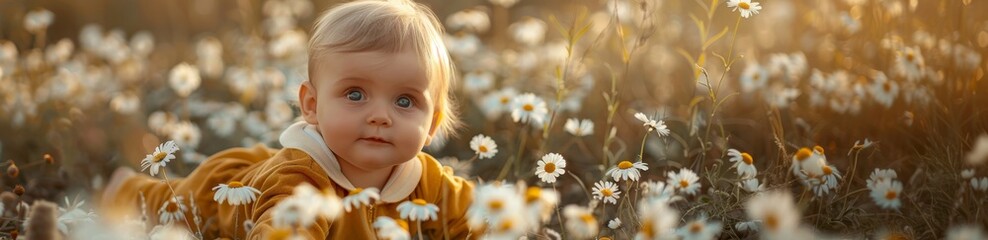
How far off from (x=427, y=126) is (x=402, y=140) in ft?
0.37

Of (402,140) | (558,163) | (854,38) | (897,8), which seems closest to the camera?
(402,140)

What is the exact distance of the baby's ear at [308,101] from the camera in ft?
7.92

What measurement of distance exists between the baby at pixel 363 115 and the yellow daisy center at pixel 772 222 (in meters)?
0.86

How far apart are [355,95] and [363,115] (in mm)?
56

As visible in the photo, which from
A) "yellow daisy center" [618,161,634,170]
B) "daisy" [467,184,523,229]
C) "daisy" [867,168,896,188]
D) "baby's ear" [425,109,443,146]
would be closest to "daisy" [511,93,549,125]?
"baby's ear" [425,109,443,146]

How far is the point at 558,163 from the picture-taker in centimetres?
248

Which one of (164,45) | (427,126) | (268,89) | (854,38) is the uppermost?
(427,126)

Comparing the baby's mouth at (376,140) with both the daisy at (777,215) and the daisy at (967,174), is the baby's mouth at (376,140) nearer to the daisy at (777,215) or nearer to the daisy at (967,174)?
the daisy at (777,215)

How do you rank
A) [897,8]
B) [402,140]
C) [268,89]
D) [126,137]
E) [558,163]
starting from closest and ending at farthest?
[402,140]
[558,163]
[897,8]
[126,137]
[268,89]

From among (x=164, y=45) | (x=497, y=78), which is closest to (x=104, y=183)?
(x=497, y=78)

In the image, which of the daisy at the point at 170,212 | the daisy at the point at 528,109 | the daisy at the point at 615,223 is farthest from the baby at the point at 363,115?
the daisy at the point at 528,109

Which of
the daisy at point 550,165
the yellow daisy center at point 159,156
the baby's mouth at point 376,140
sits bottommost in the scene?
the daisy at point 550,165

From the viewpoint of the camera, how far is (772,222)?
146cm

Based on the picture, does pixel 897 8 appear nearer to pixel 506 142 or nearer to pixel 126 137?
pixel 506 142
